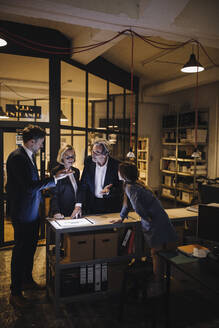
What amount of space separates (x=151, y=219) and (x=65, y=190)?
1106mm

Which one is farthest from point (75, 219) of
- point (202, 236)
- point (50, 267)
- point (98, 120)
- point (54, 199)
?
point (98, 120)

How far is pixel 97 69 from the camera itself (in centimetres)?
573

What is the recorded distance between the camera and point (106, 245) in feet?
9.36

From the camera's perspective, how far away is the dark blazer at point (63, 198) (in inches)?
126

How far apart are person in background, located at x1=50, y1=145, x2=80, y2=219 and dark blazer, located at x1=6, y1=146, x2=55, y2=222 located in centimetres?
27

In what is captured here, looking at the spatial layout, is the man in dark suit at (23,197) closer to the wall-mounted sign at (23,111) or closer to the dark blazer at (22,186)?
the dark blazer at (22,186)

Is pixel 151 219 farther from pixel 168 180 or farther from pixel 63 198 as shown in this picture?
pixel 168 180

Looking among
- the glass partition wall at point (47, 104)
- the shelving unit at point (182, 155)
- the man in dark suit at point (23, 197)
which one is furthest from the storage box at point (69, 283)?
the shelving unit at point (182, 155)

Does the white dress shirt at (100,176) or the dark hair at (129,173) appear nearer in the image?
the dark hair at (129,173)

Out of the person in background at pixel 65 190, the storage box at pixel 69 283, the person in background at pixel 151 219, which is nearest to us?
the person in background at pixel 151 219

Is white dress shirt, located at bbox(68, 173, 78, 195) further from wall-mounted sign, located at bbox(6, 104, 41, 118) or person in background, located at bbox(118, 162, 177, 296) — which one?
wall-mounted sign, located at bbox(6, 104, 41, 118)

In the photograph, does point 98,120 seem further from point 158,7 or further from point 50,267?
point 50,267

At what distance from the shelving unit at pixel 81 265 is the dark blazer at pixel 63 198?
309 mm

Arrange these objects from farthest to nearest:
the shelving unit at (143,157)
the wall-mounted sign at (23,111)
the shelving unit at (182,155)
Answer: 1. the shelving unit at (143,157)
2. the shelving unit at (182,155)
3. the wall-mounted sign at (23,111)
